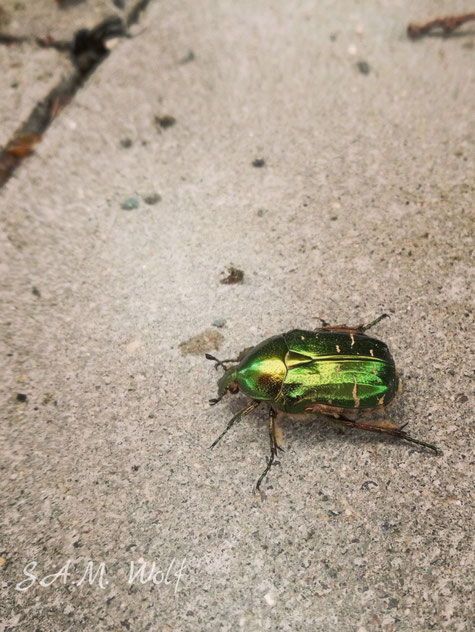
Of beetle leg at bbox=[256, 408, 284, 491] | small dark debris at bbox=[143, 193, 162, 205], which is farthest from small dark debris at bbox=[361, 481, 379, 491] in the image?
small dark debris at bbox=[143, 193, 162, 205]

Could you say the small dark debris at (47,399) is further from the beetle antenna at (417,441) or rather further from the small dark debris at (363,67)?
the small dark debris at (363,67)

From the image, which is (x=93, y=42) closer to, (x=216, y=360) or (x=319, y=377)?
(x=216, y=360)

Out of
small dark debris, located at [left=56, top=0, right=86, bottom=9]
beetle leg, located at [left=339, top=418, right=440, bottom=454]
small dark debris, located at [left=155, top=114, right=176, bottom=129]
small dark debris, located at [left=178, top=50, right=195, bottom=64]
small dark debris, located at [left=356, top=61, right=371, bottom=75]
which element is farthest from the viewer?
small dark debris, located at [left=56, top=0, right=86, bottom=9]

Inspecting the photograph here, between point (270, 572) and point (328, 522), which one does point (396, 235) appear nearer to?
point (328, 522)

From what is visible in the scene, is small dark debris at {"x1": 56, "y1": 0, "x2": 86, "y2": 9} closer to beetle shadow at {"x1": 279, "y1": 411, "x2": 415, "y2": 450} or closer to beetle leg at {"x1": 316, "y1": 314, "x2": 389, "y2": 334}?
beetle leg at {"x1": 316, "y1": 314, "x2": 389, "y2": 334}

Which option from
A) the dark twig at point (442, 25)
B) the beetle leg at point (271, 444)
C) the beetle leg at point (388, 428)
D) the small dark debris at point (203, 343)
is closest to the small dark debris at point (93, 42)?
the dark twig at point (442, 25)

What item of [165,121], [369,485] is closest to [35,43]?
[165,121]

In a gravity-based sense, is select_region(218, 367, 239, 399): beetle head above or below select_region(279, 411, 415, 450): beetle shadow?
above

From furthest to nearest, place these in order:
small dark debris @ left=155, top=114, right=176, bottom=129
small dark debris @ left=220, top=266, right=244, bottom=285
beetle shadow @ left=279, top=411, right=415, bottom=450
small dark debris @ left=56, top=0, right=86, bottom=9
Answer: small dark debris @ left=56, top=0, right=86, bottom=9 < small dark debris @ left=155, top=114, right=176, bottom=129 < small dark debris @ left=220, top=266, right=244, bottom=285 < beetle shadow @ left=279, top=411, right=415, bottom=450
